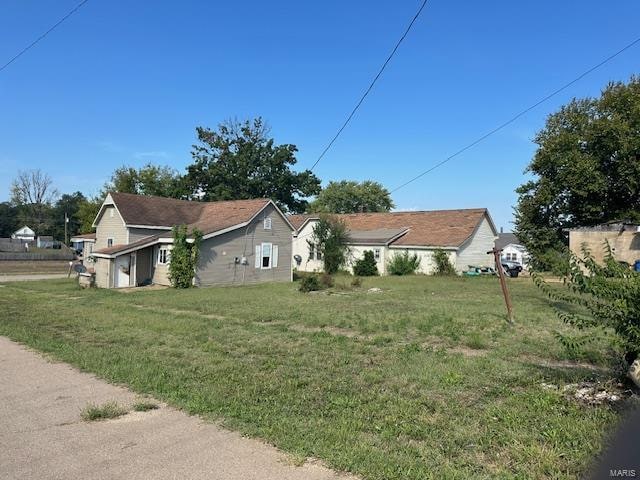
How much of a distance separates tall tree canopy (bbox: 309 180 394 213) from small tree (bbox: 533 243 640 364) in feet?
242

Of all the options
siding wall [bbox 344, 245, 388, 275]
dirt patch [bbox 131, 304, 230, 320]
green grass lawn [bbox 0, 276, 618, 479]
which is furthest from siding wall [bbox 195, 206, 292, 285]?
green grass lawn [bbox 0, 276, 618, 479]

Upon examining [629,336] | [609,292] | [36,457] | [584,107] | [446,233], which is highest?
[584,107]

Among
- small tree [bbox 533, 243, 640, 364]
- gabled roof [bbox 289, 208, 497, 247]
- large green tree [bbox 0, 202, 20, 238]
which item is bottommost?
small tree [bbox 533, 243, 640, 364]

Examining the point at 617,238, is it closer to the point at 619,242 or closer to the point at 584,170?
the point at 619,242

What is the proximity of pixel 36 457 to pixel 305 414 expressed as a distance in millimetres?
2408

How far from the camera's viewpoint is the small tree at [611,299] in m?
4.48

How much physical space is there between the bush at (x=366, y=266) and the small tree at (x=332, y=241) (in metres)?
1.67

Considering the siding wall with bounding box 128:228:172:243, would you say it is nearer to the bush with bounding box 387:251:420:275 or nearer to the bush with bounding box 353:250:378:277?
the bush with bounding box 353:250:378:277

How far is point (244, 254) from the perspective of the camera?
27500 mm

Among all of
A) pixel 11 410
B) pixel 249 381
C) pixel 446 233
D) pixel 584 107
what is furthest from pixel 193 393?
pixel 584 107

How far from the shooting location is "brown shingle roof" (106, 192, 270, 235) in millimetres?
27859

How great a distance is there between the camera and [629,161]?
32438 mm

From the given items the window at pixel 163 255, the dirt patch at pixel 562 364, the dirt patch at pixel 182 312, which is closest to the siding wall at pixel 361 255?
the window at pixel 163 255

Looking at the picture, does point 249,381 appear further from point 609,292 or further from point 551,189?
point 551,189
